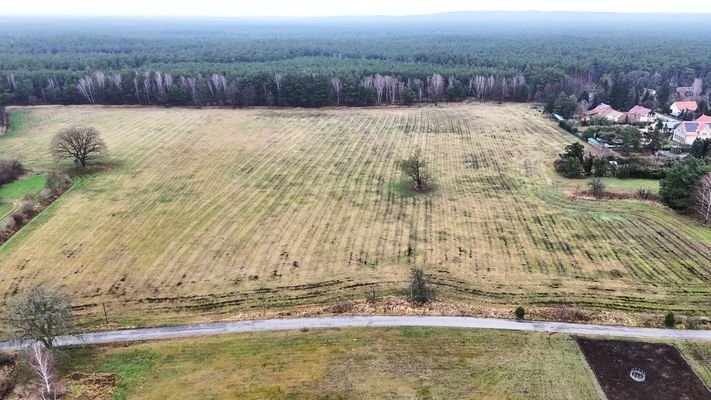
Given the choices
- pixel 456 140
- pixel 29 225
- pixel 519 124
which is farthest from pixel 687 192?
pixel 29 225

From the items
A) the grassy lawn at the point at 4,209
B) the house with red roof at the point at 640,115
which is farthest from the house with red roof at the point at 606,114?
the grassy lawn at the point at 4,209

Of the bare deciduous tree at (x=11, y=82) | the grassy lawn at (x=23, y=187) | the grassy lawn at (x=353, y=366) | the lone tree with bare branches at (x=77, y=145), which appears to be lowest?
the grassy lawn at (x=353, y=366)

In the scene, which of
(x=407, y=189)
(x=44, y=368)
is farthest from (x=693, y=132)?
(x=44, y=368)

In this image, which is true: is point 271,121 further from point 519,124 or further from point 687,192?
point 687,192

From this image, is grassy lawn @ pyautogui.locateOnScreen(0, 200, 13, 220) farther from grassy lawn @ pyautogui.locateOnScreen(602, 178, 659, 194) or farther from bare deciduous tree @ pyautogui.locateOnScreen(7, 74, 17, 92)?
bare deciduous tree @ pyautogui.locateOnScreen(7, 74, 17, 92)

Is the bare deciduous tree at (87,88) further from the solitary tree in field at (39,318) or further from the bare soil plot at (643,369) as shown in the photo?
the bare soil plot at (643,369)

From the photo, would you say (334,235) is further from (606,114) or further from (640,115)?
(640,115)

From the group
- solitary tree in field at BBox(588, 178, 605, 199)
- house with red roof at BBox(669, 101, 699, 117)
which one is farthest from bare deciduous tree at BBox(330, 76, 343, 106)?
house with red roof at BBox(669, 101, 699, 117)
